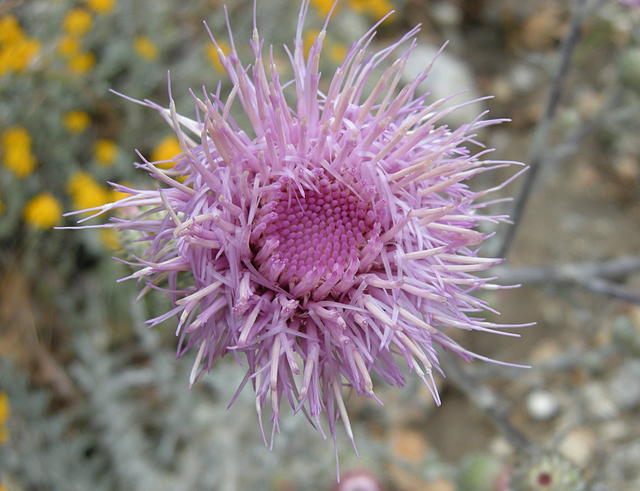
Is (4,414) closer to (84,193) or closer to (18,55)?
(84,193)

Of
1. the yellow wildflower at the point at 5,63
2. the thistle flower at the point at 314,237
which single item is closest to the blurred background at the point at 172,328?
the yellow wildflower at the point at 5,63

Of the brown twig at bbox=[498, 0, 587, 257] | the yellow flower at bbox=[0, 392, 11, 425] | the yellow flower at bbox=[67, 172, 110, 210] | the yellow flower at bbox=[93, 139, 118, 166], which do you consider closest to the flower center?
the brown twig at bbox=[498, 0, 587, 257]

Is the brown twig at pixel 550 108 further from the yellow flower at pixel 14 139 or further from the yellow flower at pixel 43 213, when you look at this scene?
the yellow flower at pixel 14 139

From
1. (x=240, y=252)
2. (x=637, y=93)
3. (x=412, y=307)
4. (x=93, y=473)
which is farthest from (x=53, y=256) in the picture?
(x=637, y=93)

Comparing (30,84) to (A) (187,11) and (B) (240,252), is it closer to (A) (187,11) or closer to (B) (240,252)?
(A) (187,11)

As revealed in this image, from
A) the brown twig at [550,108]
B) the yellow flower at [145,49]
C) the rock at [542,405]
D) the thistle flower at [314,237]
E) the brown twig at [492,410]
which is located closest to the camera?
the thistle flower at [314,237]

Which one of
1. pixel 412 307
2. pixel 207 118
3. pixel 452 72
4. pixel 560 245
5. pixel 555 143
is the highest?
pixel 207 118

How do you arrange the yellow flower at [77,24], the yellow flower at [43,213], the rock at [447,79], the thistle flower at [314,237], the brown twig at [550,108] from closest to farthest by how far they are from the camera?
the thistle flower at [314,237] → the brown twig at [550,108] → the yellow flower at [43,213] → the yellow flower at [77,24] → the rock at [447,79]
